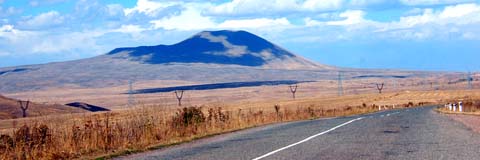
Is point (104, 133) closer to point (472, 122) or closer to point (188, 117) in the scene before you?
point (188, 117)

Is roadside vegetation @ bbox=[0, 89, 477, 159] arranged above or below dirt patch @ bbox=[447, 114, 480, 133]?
above

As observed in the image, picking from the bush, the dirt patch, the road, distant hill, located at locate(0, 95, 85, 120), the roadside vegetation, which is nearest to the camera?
the road

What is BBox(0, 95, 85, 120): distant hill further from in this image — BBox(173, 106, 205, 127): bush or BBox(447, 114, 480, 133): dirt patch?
BBox(447, 114, 480, 133): dirt patch

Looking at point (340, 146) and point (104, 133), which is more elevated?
point (104, 133)

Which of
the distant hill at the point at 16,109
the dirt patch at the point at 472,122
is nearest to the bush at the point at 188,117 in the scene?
the dirt patch at the point at 472,122

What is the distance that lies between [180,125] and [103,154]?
801 centimetres

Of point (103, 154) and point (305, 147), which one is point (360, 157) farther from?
point (103, 154)

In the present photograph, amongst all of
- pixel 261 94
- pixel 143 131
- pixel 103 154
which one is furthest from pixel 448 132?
pixel 261 94

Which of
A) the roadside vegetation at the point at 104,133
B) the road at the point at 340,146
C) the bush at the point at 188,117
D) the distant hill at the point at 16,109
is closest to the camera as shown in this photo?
the road at the point at 340,146

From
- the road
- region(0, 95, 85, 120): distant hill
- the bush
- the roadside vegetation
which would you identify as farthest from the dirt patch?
region(0, 95, 85, 120): distant hill

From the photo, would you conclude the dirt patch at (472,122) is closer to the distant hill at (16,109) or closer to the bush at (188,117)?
the bush at (188,117)

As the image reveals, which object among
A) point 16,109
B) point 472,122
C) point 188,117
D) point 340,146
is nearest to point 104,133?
point 340,146

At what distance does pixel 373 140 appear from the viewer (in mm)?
20016

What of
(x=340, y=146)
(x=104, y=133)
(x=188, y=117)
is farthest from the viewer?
(x=188, y=117)
